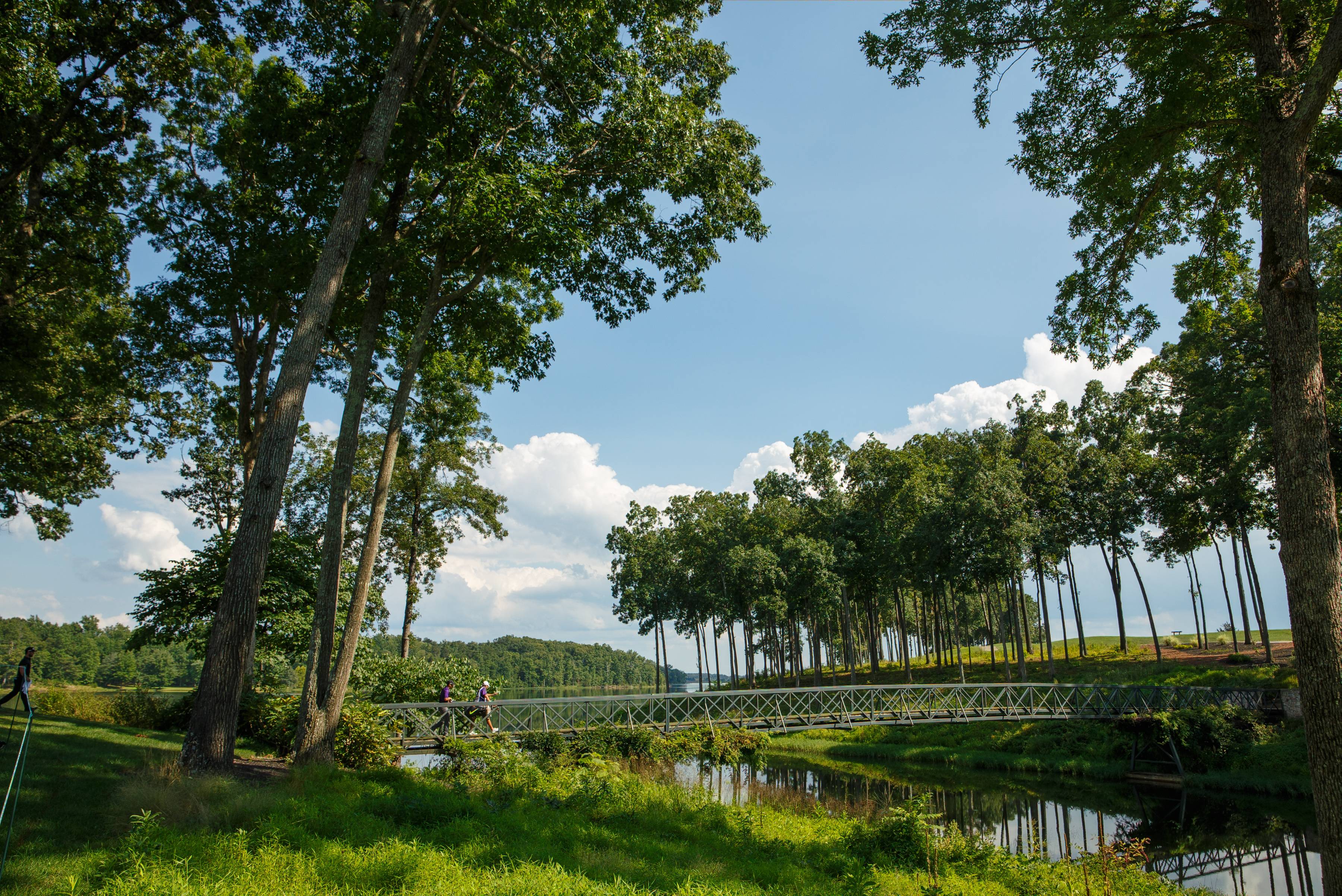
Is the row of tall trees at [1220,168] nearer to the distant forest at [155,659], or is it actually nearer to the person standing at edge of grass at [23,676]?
the person standing at edge of grass at [23,676]

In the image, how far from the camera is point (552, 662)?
15738 centimetres

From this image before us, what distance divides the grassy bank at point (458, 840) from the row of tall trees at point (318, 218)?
1.45m

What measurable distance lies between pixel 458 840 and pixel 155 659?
4784 inches

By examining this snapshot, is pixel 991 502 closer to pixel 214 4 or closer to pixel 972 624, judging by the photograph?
pixel 214 4

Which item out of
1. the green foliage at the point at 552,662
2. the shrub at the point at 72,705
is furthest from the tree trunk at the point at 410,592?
the green foliage at the point at 552,662

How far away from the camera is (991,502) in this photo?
29.4 metres

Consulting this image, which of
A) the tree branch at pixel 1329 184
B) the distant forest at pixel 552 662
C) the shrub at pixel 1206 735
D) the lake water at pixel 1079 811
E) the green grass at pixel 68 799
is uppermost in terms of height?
the tree branch at pixel 1329 184

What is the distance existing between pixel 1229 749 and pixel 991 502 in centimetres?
1183

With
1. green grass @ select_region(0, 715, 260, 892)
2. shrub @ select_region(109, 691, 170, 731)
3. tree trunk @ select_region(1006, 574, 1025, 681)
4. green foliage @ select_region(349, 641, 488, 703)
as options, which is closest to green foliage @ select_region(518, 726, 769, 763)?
green foliage @ select_region(349, 641, 488, 703)

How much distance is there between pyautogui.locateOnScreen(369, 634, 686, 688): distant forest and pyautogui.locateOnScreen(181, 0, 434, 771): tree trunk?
5005 inches

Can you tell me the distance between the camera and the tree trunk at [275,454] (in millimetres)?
8086

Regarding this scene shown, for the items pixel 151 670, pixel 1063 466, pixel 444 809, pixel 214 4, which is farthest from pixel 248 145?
pixel 151 670

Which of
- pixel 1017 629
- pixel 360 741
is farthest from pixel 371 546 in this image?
pixel 1017 629

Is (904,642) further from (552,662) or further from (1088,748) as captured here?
(552,662)
